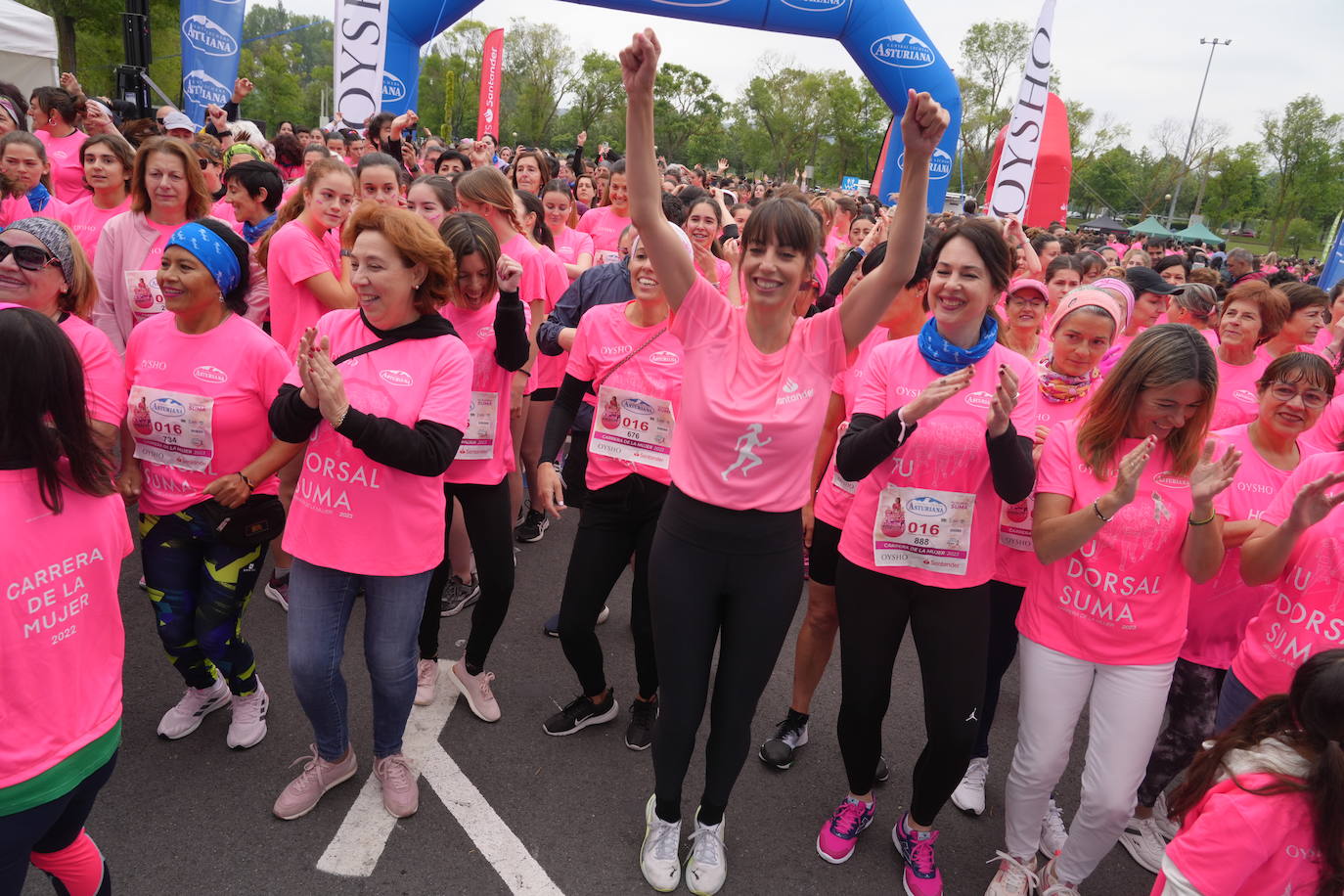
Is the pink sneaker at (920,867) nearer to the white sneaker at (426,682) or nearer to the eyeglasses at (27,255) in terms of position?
the white sneaker at (426,682)

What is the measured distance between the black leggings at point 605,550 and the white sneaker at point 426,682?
789 mm

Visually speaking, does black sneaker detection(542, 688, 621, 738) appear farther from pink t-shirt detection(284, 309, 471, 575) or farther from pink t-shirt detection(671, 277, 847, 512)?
pink t-shirt detection(671, 277, 847, 512)

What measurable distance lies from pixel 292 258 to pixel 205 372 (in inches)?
52.8

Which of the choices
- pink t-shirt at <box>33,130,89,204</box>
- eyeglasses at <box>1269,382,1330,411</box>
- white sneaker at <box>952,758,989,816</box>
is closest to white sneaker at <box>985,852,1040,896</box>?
white sneaker at <box>952,758,989,816</box>

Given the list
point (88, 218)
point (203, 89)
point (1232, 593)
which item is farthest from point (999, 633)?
point (203, 89)

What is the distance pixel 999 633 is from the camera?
3.21m

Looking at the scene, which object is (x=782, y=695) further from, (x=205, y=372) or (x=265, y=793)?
(x=205, y=372)

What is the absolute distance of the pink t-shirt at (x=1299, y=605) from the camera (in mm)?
2416

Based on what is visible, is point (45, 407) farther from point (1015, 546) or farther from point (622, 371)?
point (1015, 546)

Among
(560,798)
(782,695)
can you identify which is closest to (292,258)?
(560,798)

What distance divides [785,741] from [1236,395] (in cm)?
326

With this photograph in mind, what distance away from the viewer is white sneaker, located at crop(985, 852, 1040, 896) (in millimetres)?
2754

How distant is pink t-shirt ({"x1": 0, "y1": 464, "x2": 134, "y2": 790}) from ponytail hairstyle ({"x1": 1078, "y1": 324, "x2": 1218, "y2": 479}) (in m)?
2.84

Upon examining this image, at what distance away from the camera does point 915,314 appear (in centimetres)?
355
